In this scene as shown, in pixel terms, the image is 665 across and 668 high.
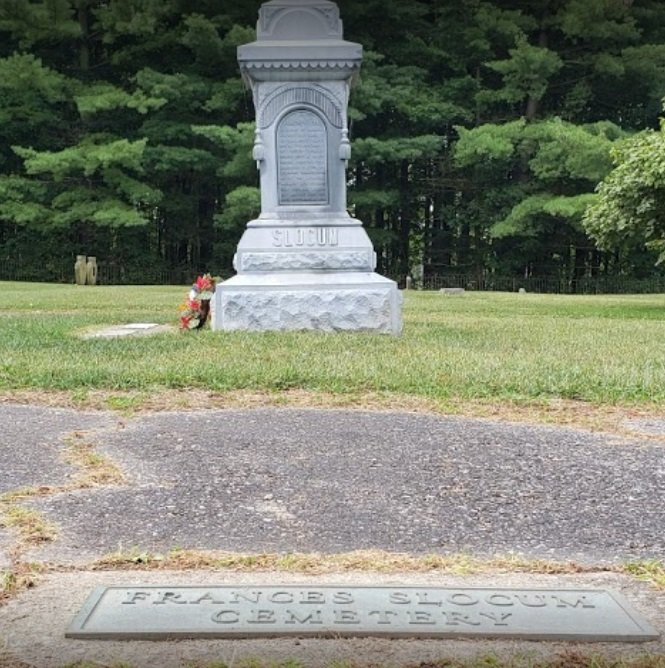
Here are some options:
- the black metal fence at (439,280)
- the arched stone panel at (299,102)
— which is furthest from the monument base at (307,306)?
the black metal fence at (439,280)

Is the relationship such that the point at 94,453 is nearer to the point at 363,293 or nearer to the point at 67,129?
the point at 363,293

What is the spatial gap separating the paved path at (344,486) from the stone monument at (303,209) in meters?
4.58

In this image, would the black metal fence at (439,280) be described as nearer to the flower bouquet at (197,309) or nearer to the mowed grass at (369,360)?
the mowed grass at (369,360)

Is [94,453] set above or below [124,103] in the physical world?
below

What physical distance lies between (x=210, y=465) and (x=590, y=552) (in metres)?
1.79

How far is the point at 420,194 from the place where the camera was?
106ft

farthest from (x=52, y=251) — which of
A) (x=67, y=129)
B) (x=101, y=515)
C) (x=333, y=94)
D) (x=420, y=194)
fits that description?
(x=101, y=515)

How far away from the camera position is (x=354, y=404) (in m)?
5.44

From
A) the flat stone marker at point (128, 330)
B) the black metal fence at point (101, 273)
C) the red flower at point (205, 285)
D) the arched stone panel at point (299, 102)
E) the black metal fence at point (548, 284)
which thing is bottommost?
the black metal fence at point (548, 284)

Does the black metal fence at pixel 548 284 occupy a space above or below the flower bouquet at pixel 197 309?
below

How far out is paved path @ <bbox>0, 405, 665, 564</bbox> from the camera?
2.82 meters

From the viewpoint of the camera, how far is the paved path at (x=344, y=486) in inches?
111

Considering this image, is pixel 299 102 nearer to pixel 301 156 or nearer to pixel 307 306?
pixel 301 156

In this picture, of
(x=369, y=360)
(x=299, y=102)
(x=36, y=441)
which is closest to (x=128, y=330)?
(x=299, y=102)
